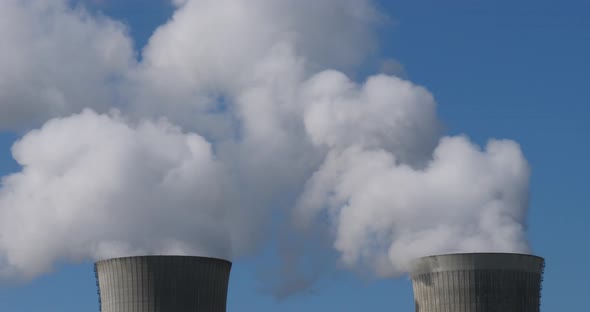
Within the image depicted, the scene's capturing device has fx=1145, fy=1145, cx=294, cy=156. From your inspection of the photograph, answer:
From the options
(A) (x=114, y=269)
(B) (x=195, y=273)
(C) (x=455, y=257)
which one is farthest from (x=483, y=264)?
(A) (x=114, y=269)

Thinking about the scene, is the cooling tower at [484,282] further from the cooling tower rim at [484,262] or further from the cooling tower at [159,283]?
the cooling tower at [159,283]

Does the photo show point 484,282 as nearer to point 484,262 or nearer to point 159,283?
point 484,262

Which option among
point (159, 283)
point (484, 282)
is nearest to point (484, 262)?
point (484, 282)

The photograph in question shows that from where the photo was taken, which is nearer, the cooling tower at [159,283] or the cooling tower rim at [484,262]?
the cooling tower rim at [484,262]

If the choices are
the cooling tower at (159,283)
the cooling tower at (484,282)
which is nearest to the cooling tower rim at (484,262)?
the cooling tower at (484,282)

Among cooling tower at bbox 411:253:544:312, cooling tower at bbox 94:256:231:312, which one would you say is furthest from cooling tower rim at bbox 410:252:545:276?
cooling tower at bbox 94:256:231:312

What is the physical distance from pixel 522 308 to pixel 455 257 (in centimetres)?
345

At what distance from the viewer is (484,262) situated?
1823 inches

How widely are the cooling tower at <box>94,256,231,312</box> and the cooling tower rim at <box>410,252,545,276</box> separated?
970cm

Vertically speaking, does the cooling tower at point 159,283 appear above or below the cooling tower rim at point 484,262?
below

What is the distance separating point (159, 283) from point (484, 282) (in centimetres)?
1342

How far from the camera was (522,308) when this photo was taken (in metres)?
46.7

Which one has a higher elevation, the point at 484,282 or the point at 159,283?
the point at 484,282

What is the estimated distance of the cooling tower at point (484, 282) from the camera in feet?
152
